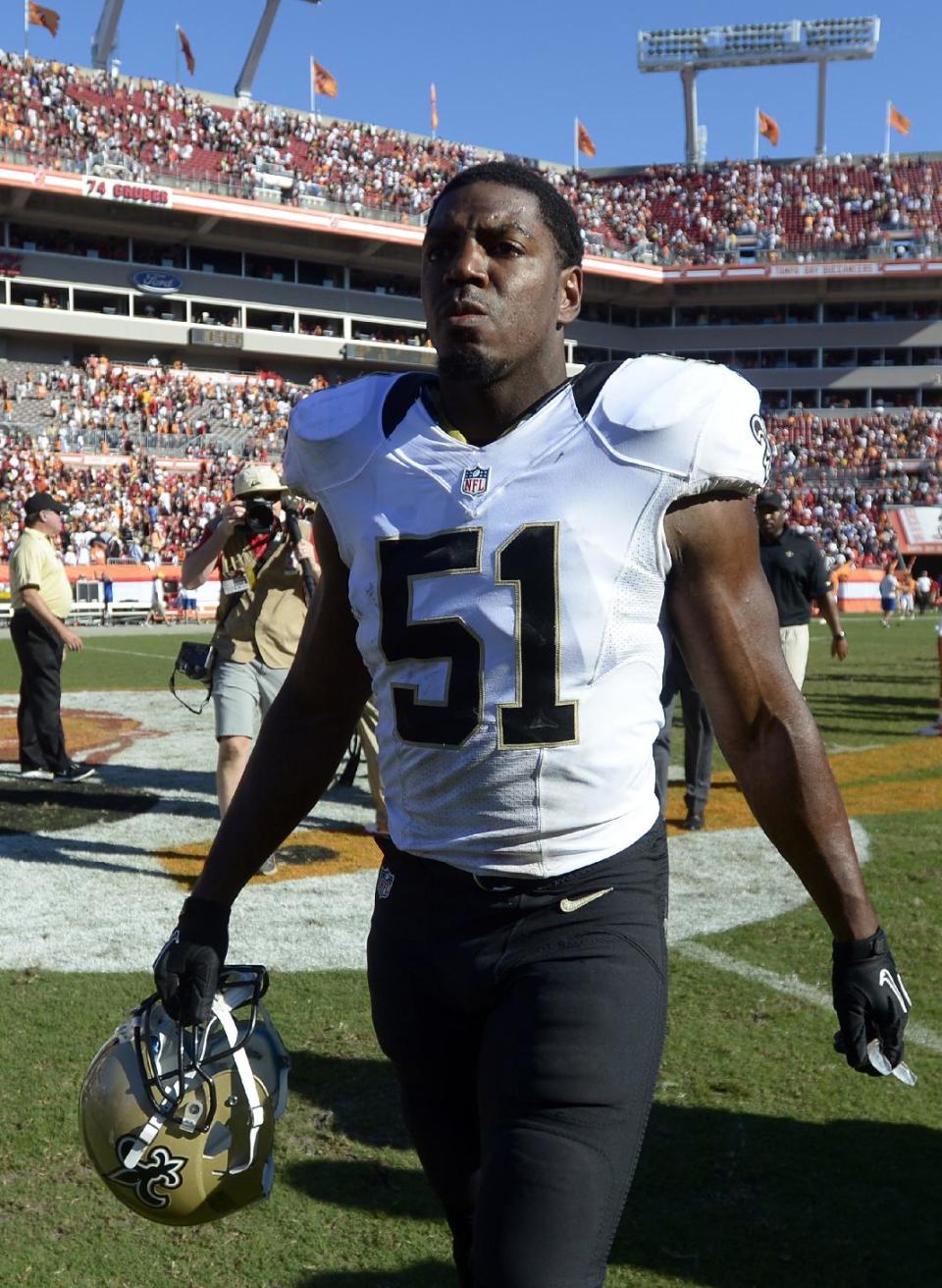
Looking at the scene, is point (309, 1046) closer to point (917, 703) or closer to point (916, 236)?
point (917, 703)

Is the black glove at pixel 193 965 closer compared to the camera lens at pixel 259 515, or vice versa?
the black glove at pixel 193 965

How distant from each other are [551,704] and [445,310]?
67cm

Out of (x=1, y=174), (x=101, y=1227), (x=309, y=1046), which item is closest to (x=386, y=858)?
(x=101, y=1227)

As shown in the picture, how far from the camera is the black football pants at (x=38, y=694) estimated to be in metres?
9.01

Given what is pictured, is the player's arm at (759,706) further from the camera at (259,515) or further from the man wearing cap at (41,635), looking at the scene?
the man wearing cap at (41,635)

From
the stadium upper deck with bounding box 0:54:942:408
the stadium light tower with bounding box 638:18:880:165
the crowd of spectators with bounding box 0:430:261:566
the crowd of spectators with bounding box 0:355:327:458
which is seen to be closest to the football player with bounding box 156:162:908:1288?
the crowd of spectators with bounding box 0:430:261:566

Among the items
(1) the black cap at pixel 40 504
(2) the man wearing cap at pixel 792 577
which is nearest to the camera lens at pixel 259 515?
(1) the black cap at pixel 40 504

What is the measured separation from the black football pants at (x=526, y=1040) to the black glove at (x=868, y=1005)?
275 millimetres

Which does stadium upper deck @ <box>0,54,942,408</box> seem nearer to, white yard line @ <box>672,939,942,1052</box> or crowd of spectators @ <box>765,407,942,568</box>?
crowd of spectators @ <box>765,407,942,568</box>

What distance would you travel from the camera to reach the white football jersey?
2068mm

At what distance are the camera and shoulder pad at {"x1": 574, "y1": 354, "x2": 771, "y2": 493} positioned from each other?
4.32 metres

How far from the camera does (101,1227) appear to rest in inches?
125

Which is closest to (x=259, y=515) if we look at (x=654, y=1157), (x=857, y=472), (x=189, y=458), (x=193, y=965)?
(x=654, y=1157)

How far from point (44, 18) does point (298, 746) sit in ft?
173
